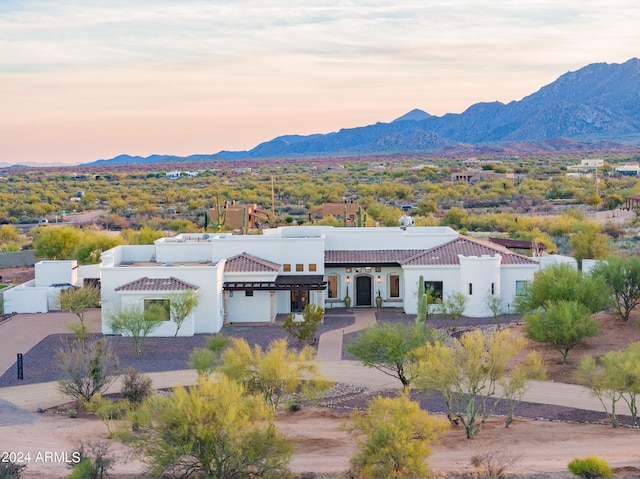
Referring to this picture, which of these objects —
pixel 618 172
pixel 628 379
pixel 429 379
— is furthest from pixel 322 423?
pixel 618 172

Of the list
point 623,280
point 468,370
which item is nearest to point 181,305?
point 468,370

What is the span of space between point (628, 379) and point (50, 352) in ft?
66.8

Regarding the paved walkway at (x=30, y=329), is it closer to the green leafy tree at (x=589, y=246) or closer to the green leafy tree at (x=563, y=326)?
the green leafy tree at (x=563, y=326)

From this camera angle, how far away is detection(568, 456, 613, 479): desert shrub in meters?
19.8

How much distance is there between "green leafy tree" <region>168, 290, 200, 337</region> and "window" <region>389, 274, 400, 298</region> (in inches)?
401

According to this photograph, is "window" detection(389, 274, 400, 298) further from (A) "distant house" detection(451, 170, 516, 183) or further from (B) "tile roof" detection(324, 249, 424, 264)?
(A) "distant house" detection(451, 170, 516, 183)

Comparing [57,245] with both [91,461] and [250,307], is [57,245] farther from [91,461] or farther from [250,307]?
[91,461]

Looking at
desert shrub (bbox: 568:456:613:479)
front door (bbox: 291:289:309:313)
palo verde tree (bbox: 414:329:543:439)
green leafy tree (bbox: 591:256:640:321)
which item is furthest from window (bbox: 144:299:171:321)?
desert shrub (bbox: 568:456:613:479)

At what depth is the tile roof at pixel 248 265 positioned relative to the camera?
1511 inches

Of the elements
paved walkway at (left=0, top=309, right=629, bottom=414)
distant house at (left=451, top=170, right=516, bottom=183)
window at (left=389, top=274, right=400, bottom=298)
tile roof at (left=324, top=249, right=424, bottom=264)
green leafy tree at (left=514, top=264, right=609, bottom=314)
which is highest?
distant house at (left=451, top=170, right=516, bottom=183)

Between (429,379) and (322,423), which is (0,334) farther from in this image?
(429,379)

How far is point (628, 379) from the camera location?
23328mm

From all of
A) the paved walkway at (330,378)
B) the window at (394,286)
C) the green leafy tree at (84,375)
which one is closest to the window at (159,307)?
the paved walkway at (330,378)

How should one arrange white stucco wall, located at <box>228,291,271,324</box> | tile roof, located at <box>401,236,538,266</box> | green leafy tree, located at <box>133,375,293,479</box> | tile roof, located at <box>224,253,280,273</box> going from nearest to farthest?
1. green leafy tree, located at <box>133,375,293,479</box>
2. white stucco wall, located at <box>228,291,271,324</box>
3. tile roof, located at <box>224,253,280,273</box>
4. tile roof, located at <box>401,236,538,266</box>
